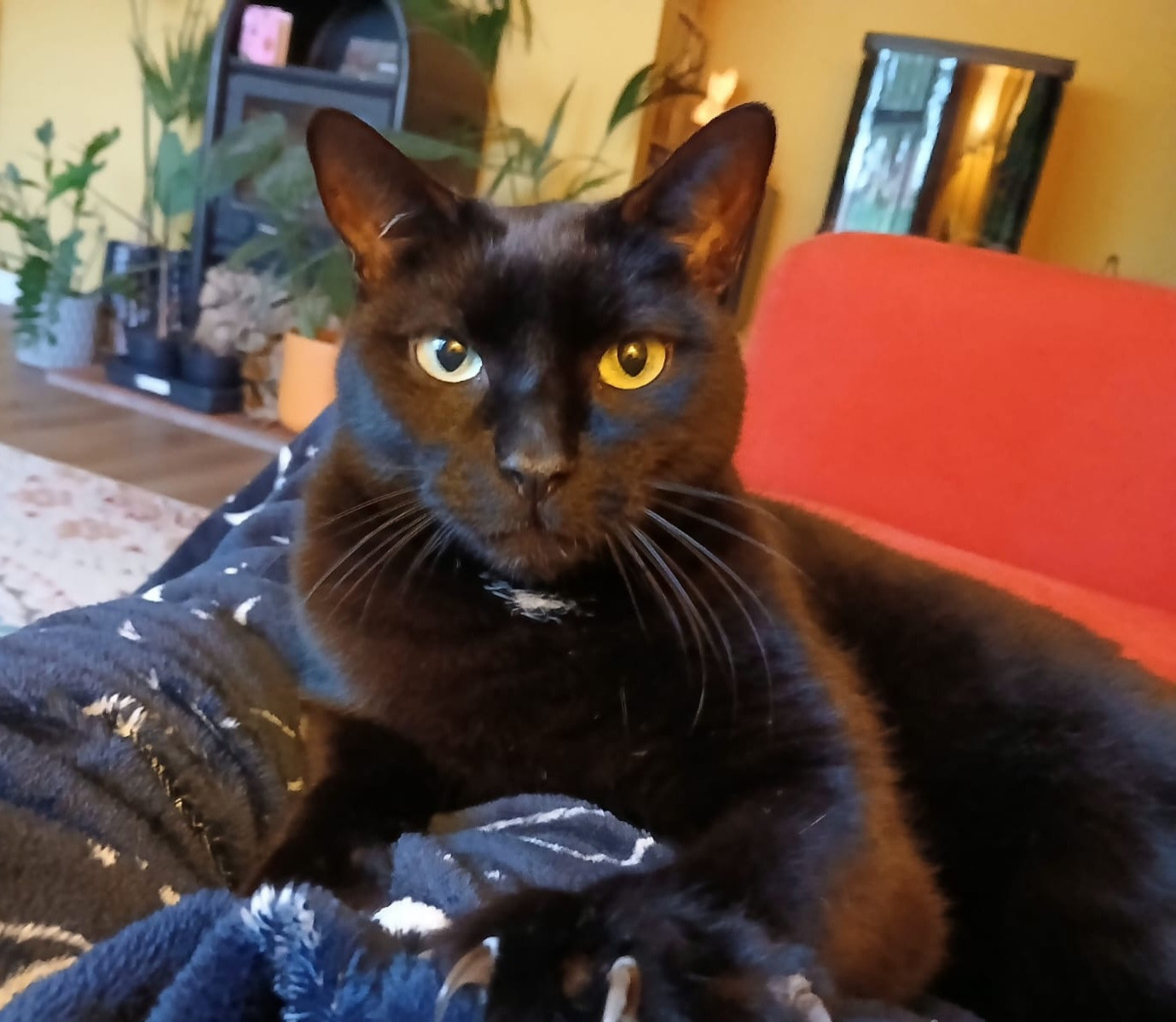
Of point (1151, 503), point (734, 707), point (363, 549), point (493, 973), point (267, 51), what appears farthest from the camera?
point (267, 51)

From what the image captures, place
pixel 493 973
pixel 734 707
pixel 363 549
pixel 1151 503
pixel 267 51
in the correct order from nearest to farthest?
pixel 493 973, pixel 734 707, pixel 363 549, pixel 1151 503, pixel 267 51

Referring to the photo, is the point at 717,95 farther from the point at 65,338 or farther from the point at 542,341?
the point at 542,341

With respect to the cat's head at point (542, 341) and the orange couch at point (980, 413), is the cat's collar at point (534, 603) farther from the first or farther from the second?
the orange couch at point (980, 413)

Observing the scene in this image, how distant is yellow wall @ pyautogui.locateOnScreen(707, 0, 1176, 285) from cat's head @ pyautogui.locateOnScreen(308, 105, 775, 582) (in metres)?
2.96

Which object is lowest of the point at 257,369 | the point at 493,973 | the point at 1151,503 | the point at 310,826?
the point at 257,369

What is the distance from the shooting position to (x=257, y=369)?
3.20 metres

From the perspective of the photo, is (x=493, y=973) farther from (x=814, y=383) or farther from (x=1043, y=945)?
(x=814, y=383)

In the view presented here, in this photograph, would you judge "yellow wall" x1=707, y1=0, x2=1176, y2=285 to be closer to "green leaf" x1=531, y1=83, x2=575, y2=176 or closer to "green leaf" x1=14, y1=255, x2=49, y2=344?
"green leaf" x1=531, y1=83, x2=575, y2=176

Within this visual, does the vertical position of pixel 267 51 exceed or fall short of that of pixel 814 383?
it exceeds it

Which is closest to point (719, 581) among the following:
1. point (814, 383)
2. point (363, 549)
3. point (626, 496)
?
point (626, 496)

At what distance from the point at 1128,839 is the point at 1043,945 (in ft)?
0.32

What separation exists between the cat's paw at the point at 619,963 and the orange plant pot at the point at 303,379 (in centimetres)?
254

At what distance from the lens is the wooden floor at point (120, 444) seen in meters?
2.52

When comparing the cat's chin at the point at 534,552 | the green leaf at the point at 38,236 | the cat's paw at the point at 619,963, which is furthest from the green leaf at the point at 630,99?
the cat's paw at the point at 619,963
